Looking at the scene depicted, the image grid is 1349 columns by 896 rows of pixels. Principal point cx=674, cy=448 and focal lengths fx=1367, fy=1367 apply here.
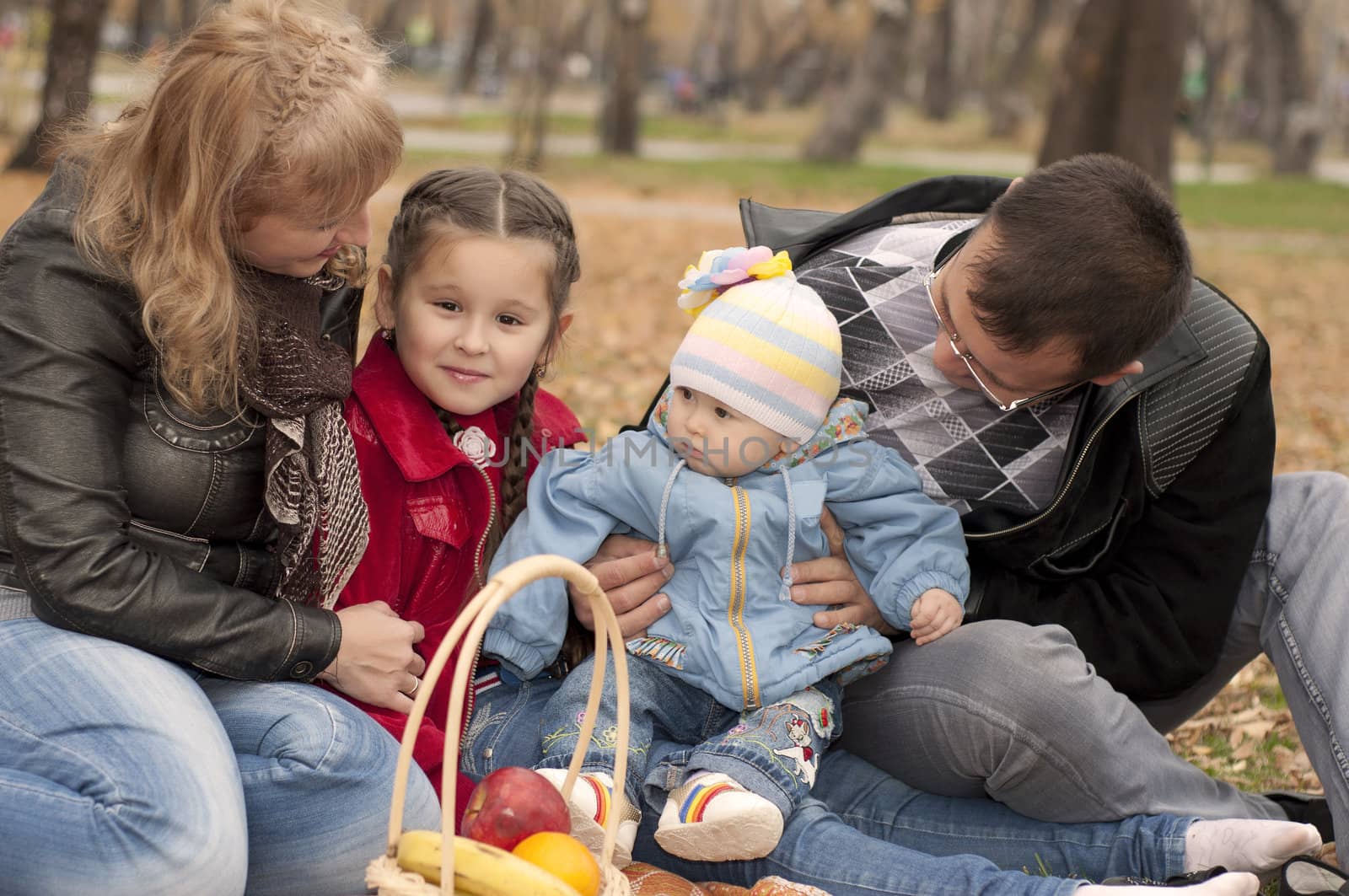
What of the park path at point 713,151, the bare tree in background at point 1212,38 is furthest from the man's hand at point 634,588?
the bare tree in background at point 1212,38

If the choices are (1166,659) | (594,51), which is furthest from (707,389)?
(594,51)

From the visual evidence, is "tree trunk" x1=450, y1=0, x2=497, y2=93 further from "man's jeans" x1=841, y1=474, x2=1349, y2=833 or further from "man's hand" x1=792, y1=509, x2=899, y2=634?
"man's jeans" x1=841, y1=474, x2=1349, y2=833

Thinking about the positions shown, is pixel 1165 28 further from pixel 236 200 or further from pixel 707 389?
pixel 236 200

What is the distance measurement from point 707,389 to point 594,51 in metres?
53.8

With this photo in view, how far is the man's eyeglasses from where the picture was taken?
2832mm

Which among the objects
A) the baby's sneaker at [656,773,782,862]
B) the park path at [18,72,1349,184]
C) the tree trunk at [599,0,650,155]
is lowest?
the park path at [18,72,1349,184]

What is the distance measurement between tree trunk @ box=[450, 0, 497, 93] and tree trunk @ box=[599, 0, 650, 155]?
44.6ft

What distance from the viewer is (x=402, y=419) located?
276 centimetres

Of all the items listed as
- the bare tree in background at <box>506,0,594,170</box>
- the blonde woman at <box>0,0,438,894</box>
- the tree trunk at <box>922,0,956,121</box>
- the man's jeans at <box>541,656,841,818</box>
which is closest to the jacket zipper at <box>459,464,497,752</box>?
the man's jeans at <box>541,656,841,818</box>

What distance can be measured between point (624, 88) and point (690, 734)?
1949cm

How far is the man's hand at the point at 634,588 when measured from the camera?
2809 millimetres

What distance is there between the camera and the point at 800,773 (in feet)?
8.61

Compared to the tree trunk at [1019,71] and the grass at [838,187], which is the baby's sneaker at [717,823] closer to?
the grass at [838,187]

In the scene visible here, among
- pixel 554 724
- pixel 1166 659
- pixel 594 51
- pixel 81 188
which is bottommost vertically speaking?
pixel 594 51
